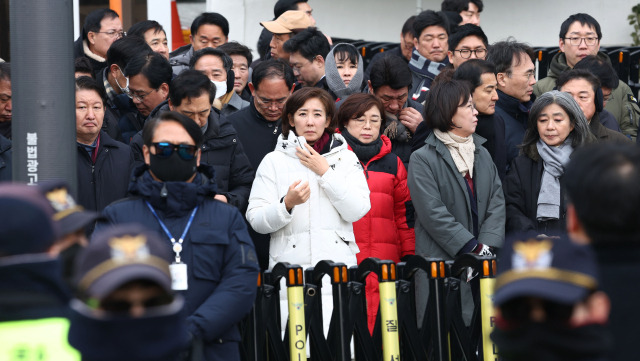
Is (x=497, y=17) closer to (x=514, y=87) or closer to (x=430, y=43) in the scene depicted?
(x=430, y=43)

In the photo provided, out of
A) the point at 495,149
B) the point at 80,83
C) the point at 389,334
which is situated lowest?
the point at 389,334

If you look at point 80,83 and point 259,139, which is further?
point 259,139

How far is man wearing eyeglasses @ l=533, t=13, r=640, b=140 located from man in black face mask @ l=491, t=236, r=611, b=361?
6.24 meters

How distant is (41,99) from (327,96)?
8.80ft

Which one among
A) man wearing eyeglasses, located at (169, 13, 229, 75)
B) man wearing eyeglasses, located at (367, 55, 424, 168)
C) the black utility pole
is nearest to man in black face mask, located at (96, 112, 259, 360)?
the black utility pole

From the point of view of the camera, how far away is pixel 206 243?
16.1 ft

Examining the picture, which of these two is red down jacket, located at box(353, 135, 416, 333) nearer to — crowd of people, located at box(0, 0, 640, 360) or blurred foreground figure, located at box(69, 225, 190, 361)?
crowd of people, located at box(0, 0, 640, 360)

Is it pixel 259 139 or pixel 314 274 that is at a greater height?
pixel 259 139

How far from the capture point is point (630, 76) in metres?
11.4

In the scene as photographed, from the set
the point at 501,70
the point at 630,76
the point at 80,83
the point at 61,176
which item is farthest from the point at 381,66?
the point at 630,76

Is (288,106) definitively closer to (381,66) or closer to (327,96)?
(327,96)

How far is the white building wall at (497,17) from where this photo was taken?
14250mm

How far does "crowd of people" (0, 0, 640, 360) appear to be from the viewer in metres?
2.82

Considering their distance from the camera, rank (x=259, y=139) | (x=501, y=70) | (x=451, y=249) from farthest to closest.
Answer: (x=501, y=70)
(x=259, y=139)
(x=451, y=249)
